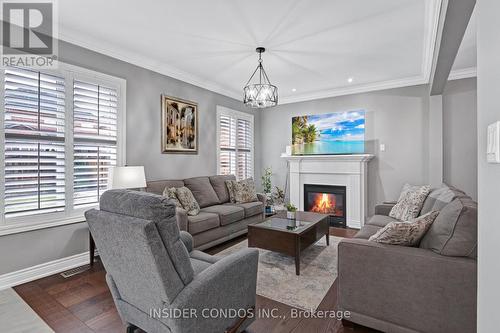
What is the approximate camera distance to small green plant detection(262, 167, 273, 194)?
6.24 meters

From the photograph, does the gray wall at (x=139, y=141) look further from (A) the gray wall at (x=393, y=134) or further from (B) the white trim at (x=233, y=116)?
(A) the gray wall at (x=393, y=134)

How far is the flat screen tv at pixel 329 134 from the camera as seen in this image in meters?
5.12

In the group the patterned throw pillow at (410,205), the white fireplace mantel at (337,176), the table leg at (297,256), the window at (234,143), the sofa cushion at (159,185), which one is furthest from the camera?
the window at (234,143)

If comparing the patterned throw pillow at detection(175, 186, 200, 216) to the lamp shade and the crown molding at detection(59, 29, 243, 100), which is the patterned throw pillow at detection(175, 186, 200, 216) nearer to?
the lamp shade

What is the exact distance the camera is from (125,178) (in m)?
3.22

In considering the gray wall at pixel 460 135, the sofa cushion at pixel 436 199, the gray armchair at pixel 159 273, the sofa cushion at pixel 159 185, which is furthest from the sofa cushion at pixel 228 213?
the gray wall at pixel 460 135

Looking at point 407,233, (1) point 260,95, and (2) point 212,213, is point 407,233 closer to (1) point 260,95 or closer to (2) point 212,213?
(1) point 260,95

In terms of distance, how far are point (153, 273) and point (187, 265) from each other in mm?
184

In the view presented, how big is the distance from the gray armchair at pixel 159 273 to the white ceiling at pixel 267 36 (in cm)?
216

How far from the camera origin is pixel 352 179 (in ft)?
16.4

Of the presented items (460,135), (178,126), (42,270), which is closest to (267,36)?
(178,126)

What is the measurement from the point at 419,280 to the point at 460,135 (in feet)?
12.4

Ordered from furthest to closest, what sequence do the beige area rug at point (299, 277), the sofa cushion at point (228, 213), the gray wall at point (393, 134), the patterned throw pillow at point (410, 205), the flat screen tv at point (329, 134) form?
the flat screen tv at point (329, 134) < the gray wall at point (393, 134) < the sofa cushion at point (228, 213) < the patterned throw pillow at point (410, 205) < the beige area rug at point (299, 277)

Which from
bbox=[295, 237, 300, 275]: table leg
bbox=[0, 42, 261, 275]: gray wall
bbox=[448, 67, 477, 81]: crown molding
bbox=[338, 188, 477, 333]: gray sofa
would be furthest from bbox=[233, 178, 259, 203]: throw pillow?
bbox=[448, 67, 477, 81]: crown molding
